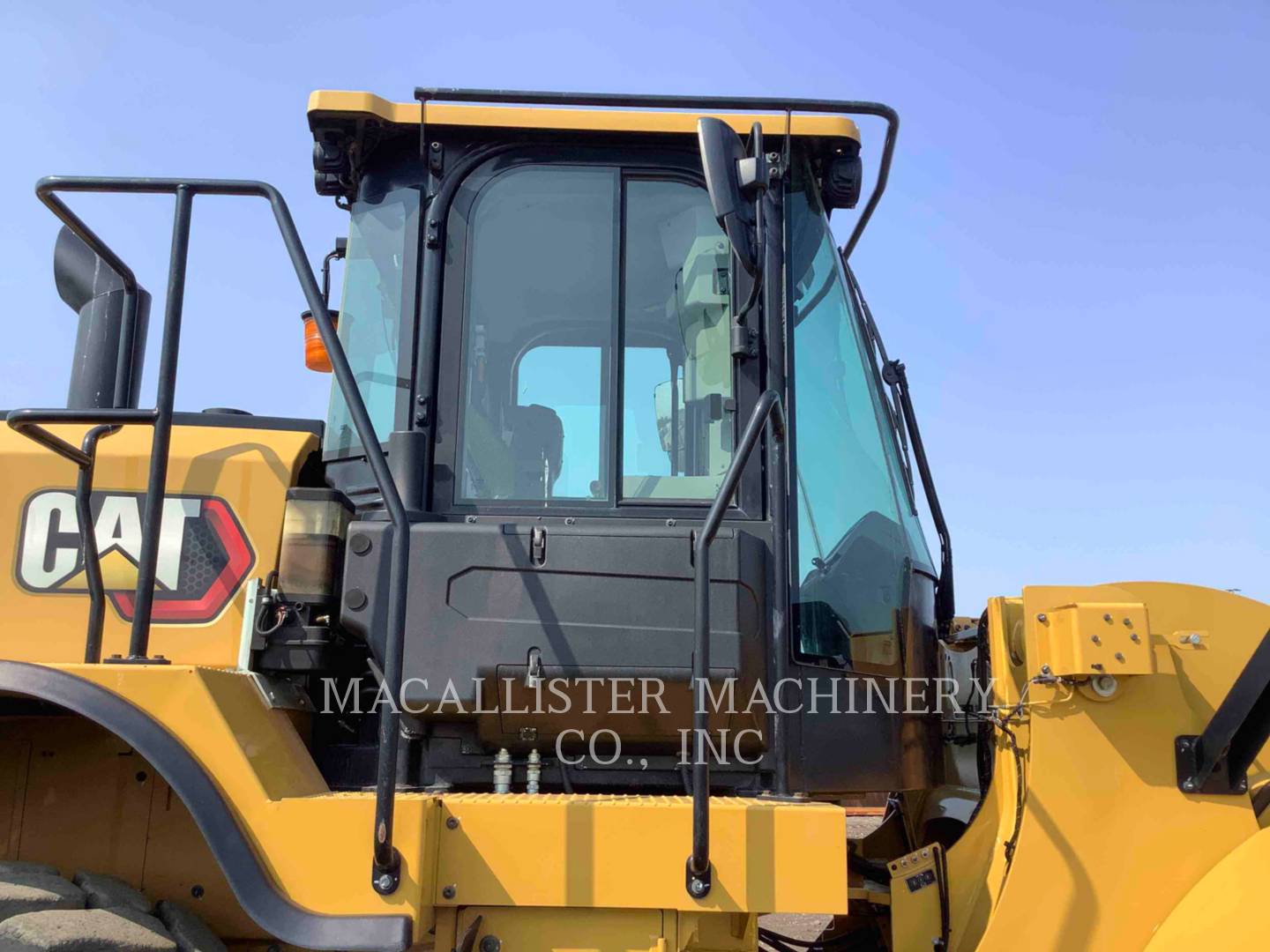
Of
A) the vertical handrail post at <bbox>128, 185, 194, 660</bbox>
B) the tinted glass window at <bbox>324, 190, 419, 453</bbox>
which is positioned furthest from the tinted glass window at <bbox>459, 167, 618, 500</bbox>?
the vertical handrail post at <bbox>128, 185, 194, 660</bbox>

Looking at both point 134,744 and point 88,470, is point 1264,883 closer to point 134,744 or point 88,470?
point 134,744

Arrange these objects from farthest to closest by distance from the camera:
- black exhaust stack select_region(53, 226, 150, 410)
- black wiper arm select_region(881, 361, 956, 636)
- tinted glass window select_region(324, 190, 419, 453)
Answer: black wiper arm select_region(881, 361, 956, 636)
black exhaust stack select_region(53, 226, 150, 410)
tinted glass window select_region(324, 190, 419, 453)

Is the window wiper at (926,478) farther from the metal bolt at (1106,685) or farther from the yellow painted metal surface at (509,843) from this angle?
the yellow painted metal surface at (509,843)

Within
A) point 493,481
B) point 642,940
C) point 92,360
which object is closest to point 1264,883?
point 642,940

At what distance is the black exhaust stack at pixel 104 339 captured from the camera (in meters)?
2.95

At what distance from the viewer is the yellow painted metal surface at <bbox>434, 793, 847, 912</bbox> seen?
2.18 meters

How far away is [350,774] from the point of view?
268 cm

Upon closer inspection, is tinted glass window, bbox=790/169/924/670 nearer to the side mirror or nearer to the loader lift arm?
the side mirror

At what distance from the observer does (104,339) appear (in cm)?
299

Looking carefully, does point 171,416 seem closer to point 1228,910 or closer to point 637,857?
point 637,857

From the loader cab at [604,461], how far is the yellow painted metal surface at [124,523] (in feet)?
0.71

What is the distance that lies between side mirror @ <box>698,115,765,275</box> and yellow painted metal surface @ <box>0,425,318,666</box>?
1.36 meters

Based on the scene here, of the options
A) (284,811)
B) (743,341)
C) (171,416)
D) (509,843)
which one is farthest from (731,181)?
(284,811)

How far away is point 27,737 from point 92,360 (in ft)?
3.51
